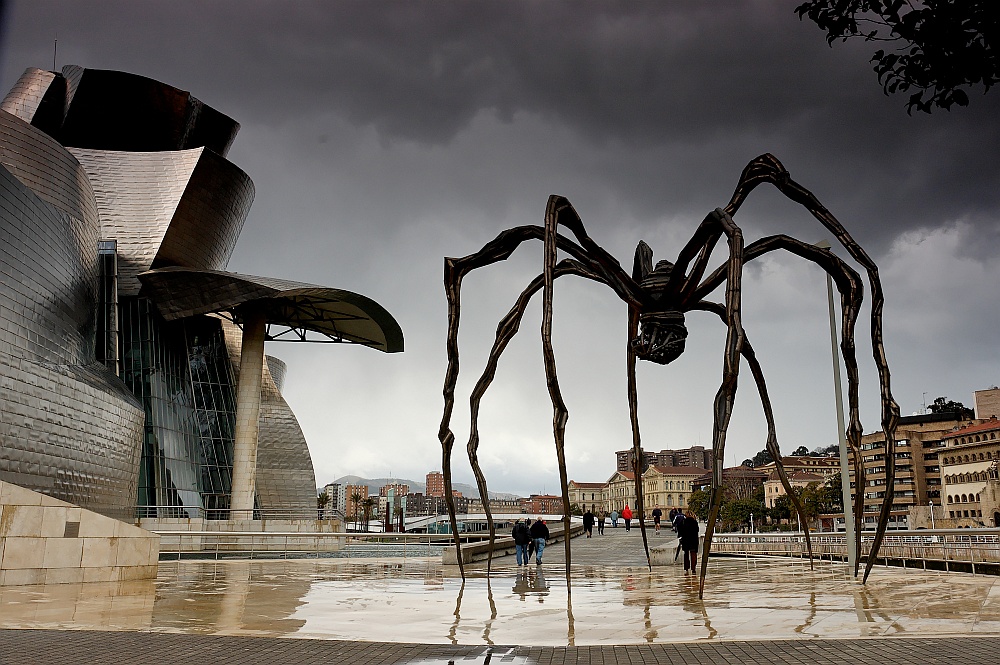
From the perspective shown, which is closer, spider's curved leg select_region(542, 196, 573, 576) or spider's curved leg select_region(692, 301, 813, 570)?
spider's curved leg select_region(542, 196, 573, 576)

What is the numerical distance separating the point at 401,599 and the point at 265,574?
314 inches

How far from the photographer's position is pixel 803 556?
2216 cm

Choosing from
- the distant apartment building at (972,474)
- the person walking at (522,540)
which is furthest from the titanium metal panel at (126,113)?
the distant apartment building at (972,474)

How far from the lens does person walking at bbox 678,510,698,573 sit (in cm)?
1608

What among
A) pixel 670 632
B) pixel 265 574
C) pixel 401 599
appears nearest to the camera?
pixel 670 632

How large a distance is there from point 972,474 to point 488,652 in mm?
97119

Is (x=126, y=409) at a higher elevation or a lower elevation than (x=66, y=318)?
lower

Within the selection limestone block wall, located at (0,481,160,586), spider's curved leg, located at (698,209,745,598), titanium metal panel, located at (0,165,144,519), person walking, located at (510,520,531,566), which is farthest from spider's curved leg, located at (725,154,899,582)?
titanium metal panel, located at (0,165,144,519)

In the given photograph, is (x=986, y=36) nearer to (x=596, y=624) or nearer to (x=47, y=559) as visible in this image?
(x=596, y=624)

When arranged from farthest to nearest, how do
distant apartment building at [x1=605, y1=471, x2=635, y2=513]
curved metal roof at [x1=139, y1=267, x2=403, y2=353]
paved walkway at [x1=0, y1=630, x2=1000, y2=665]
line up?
distant apartment building at [x1=605, y1=471, x2=635, y2=513] → curved metal roof at [x1=139, y1=267, x2=403, y2=353] → paved walkway at [x1=0, y1=630, x2=1000, y2=665]

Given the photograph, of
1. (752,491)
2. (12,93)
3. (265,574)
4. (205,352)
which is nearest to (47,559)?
(265,574)

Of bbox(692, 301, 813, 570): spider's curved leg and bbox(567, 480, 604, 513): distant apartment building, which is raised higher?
bbox(692, 301, 813, 570): spider's curved leg

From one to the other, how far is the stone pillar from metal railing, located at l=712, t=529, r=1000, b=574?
77.9ft

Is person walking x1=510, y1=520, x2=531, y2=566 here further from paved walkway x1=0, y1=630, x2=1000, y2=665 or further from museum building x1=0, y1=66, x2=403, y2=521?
museum building x1=0, y1=66, x2=403, y2=521
